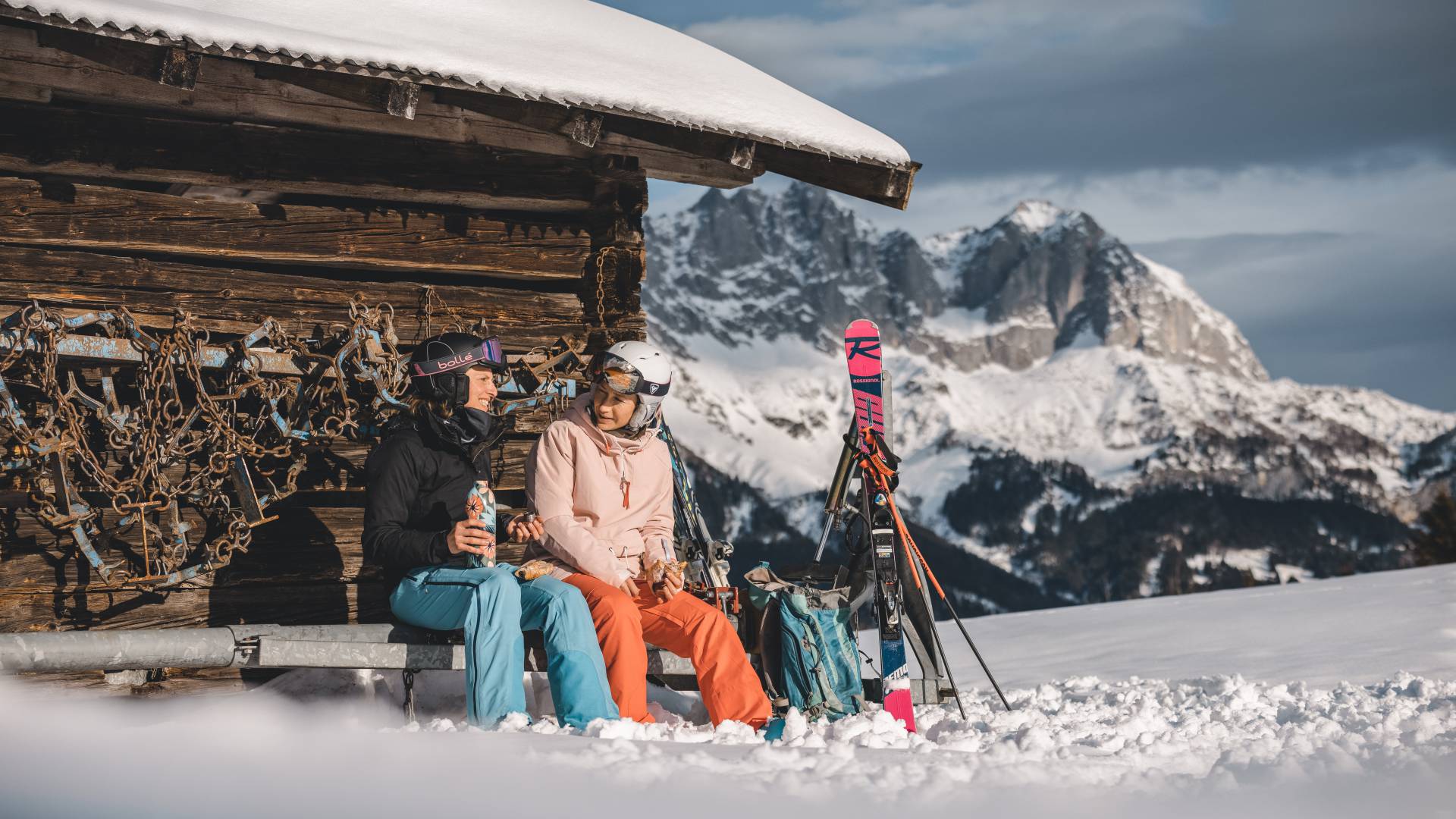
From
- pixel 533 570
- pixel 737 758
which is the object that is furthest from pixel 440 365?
pixel 737 758

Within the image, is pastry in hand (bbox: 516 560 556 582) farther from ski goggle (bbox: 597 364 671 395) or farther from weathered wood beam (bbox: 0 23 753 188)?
weathered wood beam (bbox: 0 23 753 188)

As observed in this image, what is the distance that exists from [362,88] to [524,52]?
102cm

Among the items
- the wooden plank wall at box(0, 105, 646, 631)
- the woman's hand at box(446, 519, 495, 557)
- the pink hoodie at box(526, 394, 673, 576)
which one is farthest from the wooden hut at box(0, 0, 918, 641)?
the woman's hand at box(446, 519, 495, 557)

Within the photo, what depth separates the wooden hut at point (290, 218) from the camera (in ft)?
19.2

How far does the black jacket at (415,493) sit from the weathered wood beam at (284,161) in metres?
1.85

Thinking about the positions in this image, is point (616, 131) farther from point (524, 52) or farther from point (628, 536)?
point (628, 536)

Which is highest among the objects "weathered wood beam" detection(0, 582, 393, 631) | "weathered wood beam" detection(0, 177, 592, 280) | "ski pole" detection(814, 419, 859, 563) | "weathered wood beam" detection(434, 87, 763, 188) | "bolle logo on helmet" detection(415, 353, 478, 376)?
"weathered wood beam" detection(434, 87, 763, 188)

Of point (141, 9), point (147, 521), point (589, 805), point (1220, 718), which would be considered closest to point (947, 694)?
point (1220, 718)

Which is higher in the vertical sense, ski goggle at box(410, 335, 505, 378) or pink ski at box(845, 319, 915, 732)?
ski goggle at box(410, 335, 505, 378)

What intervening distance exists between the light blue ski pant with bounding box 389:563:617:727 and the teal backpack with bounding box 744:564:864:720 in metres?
0.91

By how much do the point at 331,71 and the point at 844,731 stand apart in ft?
11.4

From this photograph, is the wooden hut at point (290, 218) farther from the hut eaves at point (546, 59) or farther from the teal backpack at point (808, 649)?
the teal backpack at point (808, 649)

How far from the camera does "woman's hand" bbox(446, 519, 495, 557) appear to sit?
5.24m

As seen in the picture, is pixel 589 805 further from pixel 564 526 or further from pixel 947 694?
pixel 947 694
